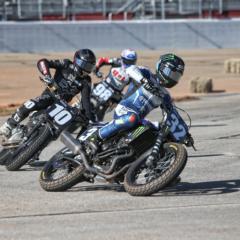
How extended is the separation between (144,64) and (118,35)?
1070cm

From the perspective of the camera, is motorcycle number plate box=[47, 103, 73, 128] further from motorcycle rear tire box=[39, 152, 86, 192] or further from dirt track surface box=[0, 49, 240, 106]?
dirt track surface box=[0, 49, 240, 106]

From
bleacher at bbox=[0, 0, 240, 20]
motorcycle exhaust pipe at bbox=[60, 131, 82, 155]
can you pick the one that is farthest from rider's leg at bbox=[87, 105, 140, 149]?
bleacher at bbox=[0, 0, 240, 20]

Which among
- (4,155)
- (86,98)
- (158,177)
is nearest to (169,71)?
(158,177)

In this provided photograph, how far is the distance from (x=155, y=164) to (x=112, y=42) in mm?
39859

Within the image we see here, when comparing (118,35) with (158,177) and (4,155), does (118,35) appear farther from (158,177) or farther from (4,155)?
(158,177)

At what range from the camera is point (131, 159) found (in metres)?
8.17

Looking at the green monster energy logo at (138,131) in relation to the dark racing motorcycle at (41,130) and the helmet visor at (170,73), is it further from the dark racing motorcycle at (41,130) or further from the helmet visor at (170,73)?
the dark racing motorcycle at (41,130)

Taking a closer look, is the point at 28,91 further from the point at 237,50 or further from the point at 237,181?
the point at 237,50

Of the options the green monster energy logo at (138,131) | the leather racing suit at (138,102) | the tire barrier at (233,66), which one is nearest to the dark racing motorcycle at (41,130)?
the leather racing suit at (138,102)

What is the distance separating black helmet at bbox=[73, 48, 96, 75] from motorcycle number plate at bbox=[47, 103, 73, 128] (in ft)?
4.46

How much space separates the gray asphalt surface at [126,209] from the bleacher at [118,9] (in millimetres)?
42802

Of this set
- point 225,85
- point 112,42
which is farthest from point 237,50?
point 225,85

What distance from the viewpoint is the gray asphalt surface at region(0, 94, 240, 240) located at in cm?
654

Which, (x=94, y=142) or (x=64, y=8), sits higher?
(x=94, y=142)
